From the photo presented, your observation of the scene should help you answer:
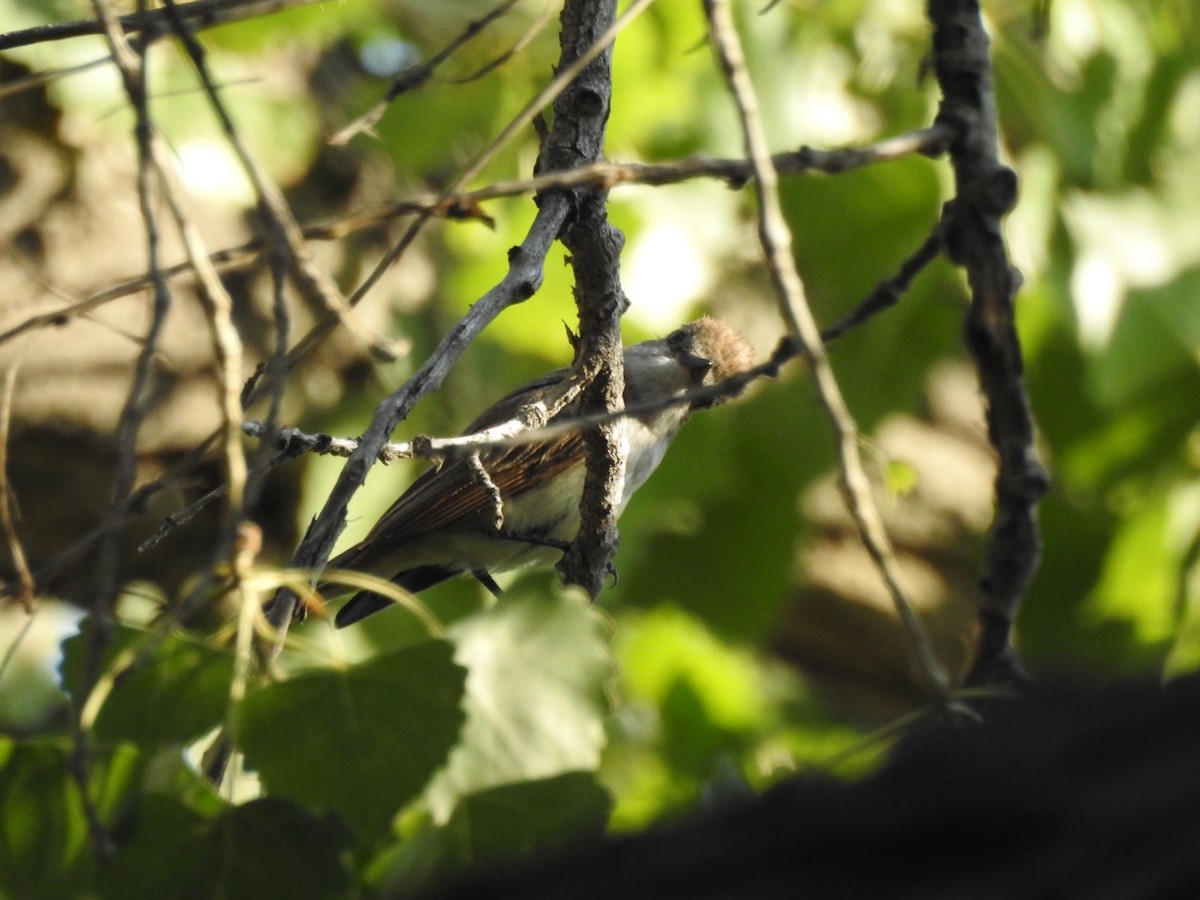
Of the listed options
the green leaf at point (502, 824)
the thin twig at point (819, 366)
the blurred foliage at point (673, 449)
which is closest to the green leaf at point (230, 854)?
the blurred foliage at point (673, 449)

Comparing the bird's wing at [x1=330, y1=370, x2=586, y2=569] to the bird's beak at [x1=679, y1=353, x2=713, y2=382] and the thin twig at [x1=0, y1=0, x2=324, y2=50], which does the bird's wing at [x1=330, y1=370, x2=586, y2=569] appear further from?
the thin twig at [x1=0, y1=0, x2=324, y2=50]

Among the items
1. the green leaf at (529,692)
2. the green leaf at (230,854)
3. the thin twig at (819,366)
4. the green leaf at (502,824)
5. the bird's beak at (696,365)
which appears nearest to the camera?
the thin twig at (819,366)

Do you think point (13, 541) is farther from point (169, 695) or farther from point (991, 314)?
point (991, 314)

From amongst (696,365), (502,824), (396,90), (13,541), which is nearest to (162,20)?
(396,90)

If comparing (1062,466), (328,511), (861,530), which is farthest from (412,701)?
(1062,466)

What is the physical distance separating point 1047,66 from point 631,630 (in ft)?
13.1

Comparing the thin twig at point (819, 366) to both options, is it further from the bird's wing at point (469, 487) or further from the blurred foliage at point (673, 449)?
the bird's wing at point (469, 487)

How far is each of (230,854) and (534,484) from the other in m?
2.84

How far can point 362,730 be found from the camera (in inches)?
73.9

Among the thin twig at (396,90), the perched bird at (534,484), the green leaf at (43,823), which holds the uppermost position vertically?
the perched bird at (534,484)

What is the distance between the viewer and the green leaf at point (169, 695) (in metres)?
1.86

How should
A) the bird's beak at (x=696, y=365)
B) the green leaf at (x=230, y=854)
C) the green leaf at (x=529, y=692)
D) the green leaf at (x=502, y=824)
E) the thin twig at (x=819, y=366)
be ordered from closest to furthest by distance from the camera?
the thin twig at (x=819, y=366) → the green leaf at (x=230, y=854) → the green leaf at (x=502, y=824) → the green leaf at (x=529, y=692) → the bird's beak at (x=696, y=365)

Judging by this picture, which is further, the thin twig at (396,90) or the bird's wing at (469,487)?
the bird's wing at (469,487)

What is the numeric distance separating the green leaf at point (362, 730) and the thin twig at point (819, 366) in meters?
0.59
